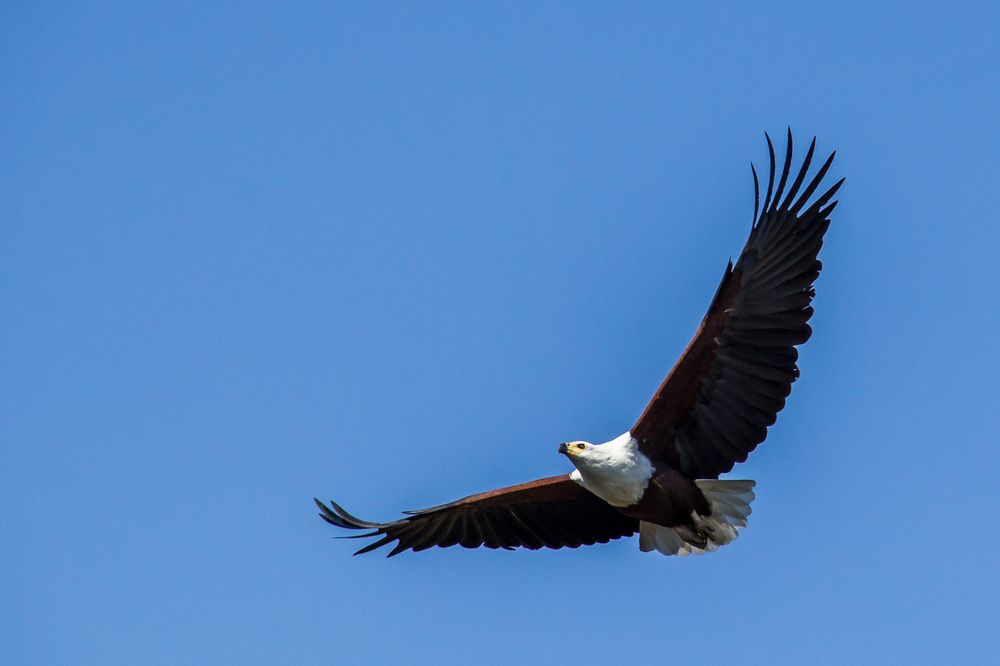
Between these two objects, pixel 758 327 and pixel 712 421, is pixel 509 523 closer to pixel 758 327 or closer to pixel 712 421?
pixel 712 421

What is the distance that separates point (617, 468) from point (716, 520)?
Answer: 1.12 metres

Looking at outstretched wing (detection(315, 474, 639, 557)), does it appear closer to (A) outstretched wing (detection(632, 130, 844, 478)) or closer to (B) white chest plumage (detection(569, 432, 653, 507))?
(B) white chest plumage (detection(569, 432, 653, 507))

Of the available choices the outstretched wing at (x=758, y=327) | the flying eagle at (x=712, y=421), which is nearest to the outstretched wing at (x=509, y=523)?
the flying eagle at (x=712, y=421)

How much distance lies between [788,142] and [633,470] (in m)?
3.12

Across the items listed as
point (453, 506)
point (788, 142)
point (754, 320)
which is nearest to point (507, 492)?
point (453, 506)

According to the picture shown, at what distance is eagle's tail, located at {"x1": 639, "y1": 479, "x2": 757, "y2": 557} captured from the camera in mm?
14750

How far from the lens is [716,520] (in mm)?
14883

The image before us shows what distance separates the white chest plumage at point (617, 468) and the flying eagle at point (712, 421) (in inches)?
0.4

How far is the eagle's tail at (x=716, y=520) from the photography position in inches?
581

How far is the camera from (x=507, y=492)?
15141mm

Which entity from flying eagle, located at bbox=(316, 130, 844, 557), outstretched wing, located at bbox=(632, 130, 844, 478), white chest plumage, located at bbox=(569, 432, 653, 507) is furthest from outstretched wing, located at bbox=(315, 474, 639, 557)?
outstretched wing, located at bbox=(632, 130, 844, 478)

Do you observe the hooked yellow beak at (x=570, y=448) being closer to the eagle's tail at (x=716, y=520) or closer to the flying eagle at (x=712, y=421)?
the flying eagle at (x=712, y=421)

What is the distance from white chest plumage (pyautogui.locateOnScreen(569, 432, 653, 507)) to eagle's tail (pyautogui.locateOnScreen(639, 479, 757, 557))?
0.55 meters

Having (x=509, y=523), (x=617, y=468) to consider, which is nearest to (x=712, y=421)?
(x=617, y=468)
